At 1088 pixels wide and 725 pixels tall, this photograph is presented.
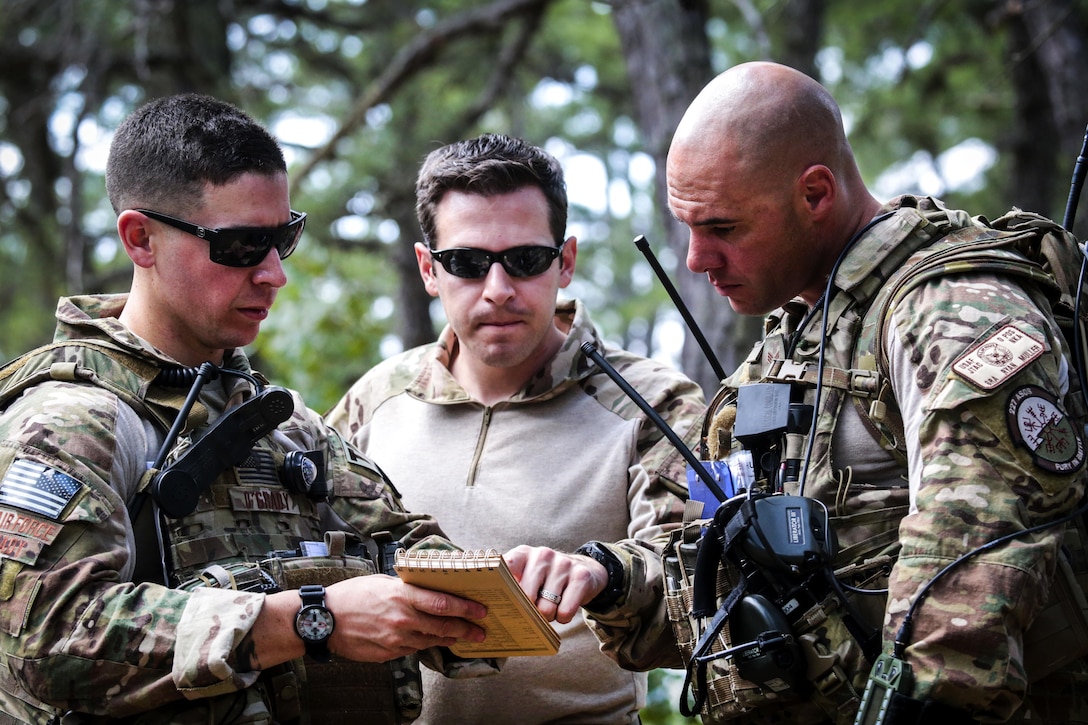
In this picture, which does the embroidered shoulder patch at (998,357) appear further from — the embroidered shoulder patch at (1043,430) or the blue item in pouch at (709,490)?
the blue item in pouch at (709,490)

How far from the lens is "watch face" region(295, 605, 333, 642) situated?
2.93 metres

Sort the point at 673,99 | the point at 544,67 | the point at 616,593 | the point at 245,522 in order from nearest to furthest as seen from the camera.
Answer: the point at 245,522, the point at 616,593, the point at 673,99, the point at 544,67

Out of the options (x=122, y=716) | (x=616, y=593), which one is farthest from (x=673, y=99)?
(x=122, y=716)

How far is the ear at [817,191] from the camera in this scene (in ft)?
10.6

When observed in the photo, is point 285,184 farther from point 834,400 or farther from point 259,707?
point 834,400

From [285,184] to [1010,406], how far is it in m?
2.31

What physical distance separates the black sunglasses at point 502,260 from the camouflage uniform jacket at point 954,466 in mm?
1386

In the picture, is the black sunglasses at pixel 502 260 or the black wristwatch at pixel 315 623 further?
the black sunglasses at pixel 502 260

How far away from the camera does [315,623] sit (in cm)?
296

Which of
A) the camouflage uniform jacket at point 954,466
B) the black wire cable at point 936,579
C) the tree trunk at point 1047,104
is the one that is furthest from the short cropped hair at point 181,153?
the tree trunk at point 1047,104

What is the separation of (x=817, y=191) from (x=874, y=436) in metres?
0.75

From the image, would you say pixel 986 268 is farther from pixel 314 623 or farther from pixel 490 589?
pixel 314 623

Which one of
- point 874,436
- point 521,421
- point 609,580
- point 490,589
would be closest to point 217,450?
point 490,589

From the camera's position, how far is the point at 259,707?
297 centimetres
